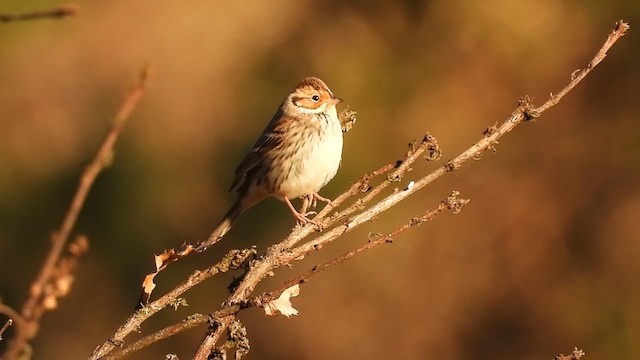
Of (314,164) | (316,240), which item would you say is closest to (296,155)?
(314,164)

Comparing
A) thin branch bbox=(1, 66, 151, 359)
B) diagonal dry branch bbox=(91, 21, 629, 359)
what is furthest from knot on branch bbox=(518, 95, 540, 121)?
thin branch bbox=(1, 66, 151, 359)

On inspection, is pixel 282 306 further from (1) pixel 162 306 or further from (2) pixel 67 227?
(2) pixel 67 227

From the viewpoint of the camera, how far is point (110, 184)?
7129mm

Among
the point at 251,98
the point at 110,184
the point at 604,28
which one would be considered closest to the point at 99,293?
the point at 110,184

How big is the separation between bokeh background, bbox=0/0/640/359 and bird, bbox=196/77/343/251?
1810 mm

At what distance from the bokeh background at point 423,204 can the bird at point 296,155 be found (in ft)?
5.94

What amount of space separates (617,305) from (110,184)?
120 inches

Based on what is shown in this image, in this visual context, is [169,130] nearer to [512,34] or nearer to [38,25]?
[38,25]

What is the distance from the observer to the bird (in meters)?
4.21

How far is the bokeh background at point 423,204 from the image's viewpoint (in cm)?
665

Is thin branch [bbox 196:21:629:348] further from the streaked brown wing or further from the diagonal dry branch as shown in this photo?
the streaked brown wing

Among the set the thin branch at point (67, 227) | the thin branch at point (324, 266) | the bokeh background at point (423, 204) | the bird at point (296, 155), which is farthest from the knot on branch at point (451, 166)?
the bokeh background at point (423, 204)

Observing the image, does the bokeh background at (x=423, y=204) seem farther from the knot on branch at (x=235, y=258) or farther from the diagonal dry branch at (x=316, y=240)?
the knot on branch at (x=235, y=258)

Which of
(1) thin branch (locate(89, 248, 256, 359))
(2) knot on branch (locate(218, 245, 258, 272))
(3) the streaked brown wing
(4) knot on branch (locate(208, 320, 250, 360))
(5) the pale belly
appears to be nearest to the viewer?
(1) thin branch (locate(89, 248, 256, 359))
